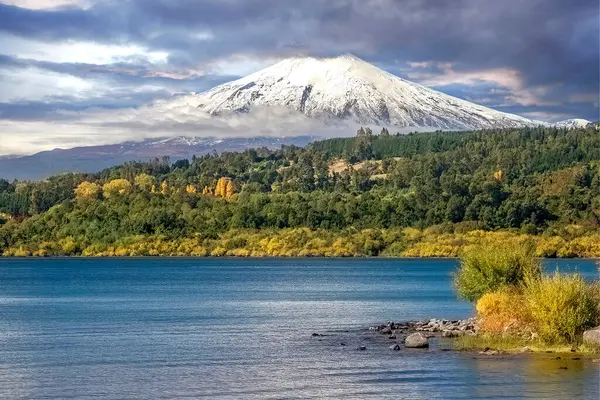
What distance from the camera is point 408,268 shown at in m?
162

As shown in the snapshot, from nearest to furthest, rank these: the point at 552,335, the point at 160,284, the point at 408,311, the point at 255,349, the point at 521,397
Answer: the point at 521,397
the point at 552,335
the point at 255,349
the point at 408,311
the point at 160,284

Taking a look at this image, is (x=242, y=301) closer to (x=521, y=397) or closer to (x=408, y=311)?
(x=408, y=311)

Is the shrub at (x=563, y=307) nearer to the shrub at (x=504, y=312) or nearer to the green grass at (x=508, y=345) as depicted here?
the green grass at (x=508, y=345)

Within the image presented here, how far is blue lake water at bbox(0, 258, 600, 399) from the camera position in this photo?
34.5 meters

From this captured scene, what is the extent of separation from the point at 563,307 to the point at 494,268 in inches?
355

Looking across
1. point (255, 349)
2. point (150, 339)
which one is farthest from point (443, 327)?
point (150, 339)

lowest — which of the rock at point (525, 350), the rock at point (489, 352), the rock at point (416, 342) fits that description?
the rock at point (416, 342)

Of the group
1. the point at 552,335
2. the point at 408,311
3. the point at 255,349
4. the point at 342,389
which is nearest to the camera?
the point at 342,389

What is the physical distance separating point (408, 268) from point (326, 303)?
82.5 m

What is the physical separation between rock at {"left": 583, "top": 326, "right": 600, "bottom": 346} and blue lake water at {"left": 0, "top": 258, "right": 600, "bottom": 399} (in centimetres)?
183

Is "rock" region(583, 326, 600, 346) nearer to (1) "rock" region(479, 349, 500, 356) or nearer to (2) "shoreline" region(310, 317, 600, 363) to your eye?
(2) "shoreline" region(310, 317, 600, 363)

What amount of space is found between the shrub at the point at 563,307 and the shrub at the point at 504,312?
7.98ft

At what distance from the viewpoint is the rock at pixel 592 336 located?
39688mm

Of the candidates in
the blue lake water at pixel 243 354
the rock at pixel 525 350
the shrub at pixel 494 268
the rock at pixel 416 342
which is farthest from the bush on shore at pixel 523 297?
the rock at pixel 416 342
